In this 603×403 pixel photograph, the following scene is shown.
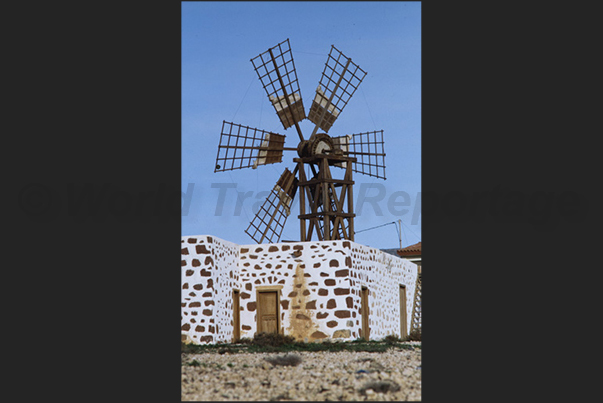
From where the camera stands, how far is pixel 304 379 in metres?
8.30

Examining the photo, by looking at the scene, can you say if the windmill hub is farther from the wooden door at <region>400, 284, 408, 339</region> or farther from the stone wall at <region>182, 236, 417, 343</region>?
the wooden door at <region>400, 284, 408, 339</region>

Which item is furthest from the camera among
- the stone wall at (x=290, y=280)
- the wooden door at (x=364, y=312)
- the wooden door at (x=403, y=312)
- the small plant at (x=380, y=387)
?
the wooden door at (x=403, y=312)

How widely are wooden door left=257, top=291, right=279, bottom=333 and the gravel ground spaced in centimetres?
403

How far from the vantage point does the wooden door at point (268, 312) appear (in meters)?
14.6

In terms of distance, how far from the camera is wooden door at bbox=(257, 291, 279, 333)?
14.6m

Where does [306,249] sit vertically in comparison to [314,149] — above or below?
below

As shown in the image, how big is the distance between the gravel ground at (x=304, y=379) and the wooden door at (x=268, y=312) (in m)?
4.03

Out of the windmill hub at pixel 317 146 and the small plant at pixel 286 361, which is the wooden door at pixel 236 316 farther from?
the small plant at pixel 286 361

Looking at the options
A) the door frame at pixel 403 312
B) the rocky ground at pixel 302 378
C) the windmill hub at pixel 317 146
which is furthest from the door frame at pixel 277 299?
the door frame at pixel 403 312

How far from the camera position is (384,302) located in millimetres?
16875

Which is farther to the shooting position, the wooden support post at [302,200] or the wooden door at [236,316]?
the wooden support post at [302,200]
